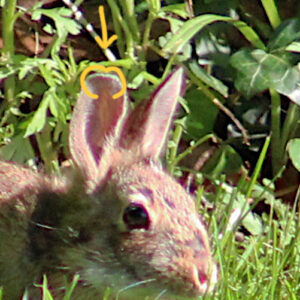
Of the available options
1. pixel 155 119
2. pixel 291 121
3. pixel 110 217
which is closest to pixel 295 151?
pixel 291 121

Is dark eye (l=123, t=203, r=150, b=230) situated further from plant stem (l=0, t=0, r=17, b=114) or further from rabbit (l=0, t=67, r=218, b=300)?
plant stem (l=0, t=0, r=17, b=114)

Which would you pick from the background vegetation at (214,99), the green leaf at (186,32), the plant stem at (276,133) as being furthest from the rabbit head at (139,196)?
the plant stem at (276,133)

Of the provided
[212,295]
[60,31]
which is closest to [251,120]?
[60,31]

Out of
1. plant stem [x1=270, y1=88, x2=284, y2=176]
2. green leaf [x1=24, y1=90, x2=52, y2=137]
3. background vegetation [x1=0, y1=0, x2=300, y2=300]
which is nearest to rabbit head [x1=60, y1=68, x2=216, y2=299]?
background vegetation [x1=0, y1=0, x2=300, y2=300]

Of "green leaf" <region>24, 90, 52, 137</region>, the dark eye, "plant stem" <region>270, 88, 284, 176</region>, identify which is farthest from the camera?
"plant stem" <region>270, 88, 284, 176</region>

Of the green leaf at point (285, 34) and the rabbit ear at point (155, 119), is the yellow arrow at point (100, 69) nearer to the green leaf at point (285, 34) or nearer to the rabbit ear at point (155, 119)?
the rabbit ear at point (155, 119)

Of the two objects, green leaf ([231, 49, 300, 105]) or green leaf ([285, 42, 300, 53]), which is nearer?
green leaf ([285, 42, 300, 53])

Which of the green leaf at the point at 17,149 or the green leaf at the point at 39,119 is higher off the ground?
the green leaf at the point at 39,119

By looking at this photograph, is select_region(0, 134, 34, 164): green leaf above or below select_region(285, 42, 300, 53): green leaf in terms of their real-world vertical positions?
below
